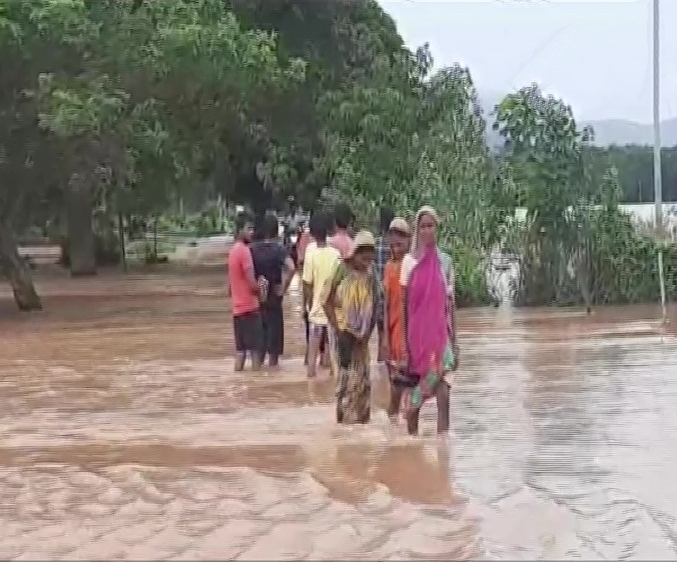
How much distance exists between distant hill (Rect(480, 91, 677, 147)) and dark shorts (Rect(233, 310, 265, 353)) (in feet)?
29.8

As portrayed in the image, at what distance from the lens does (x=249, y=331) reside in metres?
13.6

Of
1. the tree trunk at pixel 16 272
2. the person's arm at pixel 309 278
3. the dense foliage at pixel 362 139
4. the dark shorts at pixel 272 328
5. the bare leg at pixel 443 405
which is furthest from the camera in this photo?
the tree trunk at pixel 16 272

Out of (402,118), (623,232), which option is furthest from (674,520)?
(402,118)

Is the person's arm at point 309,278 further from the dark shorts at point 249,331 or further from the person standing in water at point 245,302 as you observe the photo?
the dark shorts at point 249,331

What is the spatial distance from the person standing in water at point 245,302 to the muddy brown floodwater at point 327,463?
396mm

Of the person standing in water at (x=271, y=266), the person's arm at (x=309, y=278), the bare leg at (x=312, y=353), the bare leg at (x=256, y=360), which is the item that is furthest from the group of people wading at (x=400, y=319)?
the bare leg at (x=256, y=360)

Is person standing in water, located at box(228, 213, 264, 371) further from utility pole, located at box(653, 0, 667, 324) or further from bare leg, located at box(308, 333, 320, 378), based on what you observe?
utility pole, located at box(653, 0, 667, 324)

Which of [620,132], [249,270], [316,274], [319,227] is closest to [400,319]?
[316,274]

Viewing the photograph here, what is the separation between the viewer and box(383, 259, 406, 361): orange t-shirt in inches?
371

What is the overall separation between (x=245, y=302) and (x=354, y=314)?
4.24 meters

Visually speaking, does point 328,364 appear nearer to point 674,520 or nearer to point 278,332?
point 278,332

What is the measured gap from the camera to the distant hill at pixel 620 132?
2161cm

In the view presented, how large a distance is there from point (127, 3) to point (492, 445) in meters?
14.6

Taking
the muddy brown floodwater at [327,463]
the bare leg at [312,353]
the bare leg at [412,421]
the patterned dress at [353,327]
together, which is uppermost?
the patterned dress at [353,327]
